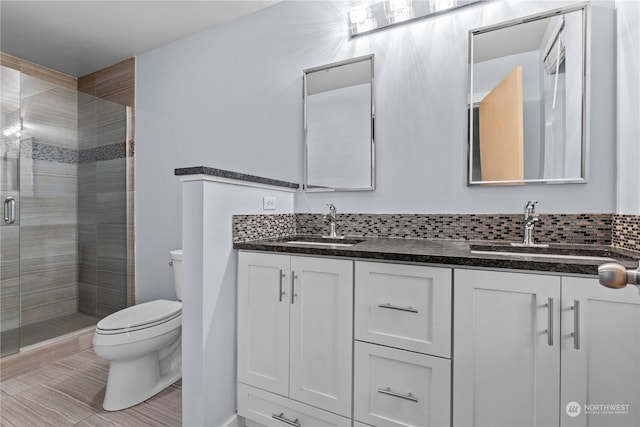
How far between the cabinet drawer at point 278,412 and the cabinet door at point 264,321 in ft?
0.14

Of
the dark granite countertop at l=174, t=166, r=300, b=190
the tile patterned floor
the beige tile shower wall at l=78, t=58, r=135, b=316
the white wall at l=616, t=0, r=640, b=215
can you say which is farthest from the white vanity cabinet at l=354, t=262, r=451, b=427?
the beige tile shower wall at l=78, t=58, r=135, b=316

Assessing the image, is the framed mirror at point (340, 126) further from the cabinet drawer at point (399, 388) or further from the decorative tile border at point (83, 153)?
the decorative tile border at point (83, 153)

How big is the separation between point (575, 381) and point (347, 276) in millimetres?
787

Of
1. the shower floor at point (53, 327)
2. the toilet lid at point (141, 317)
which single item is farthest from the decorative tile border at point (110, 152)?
the toilet lid at point (141, 317)

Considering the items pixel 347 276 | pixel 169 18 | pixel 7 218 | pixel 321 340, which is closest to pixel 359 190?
pixel 347 276

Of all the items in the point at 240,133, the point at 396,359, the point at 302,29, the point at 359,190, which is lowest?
the point at 396,359

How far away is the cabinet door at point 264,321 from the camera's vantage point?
1.40 m

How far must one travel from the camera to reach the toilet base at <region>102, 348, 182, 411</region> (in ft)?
5.50

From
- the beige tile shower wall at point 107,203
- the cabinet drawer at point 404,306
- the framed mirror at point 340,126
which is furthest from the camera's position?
the beige tile shower wall at point 107,203

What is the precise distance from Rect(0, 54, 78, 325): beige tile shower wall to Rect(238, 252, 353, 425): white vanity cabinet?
7.03ft

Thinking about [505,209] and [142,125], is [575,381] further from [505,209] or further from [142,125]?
[142,125]

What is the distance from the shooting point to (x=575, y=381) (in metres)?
0.93

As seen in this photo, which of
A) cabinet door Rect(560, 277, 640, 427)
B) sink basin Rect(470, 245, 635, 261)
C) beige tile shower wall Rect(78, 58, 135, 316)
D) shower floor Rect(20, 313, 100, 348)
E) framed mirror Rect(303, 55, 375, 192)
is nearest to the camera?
cabinet door Rect(560, 277, 640, 427)

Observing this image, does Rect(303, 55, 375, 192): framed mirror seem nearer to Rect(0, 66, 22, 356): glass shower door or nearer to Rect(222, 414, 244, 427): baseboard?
Rect(222, 414, 244, 427): baseboard
